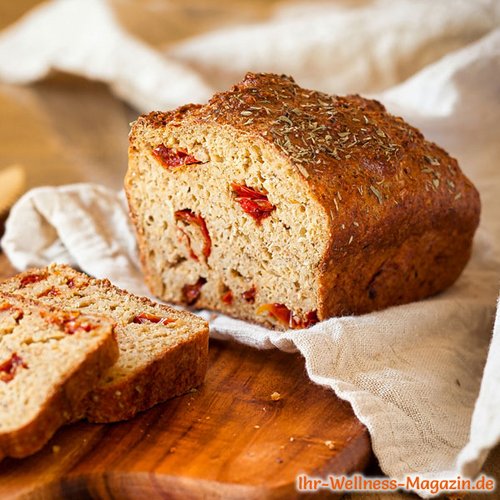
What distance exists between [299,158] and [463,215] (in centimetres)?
113

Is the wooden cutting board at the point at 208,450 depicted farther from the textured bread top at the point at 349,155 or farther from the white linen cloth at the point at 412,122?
the textured bread top at the point at 349,155

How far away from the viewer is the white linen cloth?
339 centimetres

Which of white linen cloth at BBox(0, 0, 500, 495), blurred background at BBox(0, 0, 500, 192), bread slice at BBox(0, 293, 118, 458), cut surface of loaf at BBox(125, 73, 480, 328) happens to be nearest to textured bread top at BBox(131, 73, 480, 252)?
cut surface of loaf at BBox(125, 73, 480, 328)

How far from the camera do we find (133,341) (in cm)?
354

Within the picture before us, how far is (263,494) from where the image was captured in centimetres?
286

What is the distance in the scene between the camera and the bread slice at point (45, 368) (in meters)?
3.00

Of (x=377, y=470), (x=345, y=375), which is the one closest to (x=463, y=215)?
(x=345, y=375)

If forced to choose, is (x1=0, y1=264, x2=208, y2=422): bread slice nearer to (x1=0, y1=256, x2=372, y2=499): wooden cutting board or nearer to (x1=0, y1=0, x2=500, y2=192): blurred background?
(x1=0, y1=256, x2=372, y2=499): wooden cutting board

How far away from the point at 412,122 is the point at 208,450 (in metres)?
2.83

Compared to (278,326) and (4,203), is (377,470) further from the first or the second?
(4,203)

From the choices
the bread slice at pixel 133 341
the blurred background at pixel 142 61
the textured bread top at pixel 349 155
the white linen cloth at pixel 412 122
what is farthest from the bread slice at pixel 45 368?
the blurred background at pixel 142 61

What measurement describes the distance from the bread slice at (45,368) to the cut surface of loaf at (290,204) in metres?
0.94

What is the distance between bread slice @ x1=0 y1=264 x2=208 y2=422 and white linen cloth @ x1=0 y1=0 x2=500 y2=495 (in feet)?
1.11

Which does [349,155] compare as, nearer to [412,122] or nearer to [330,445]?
[330,445]
